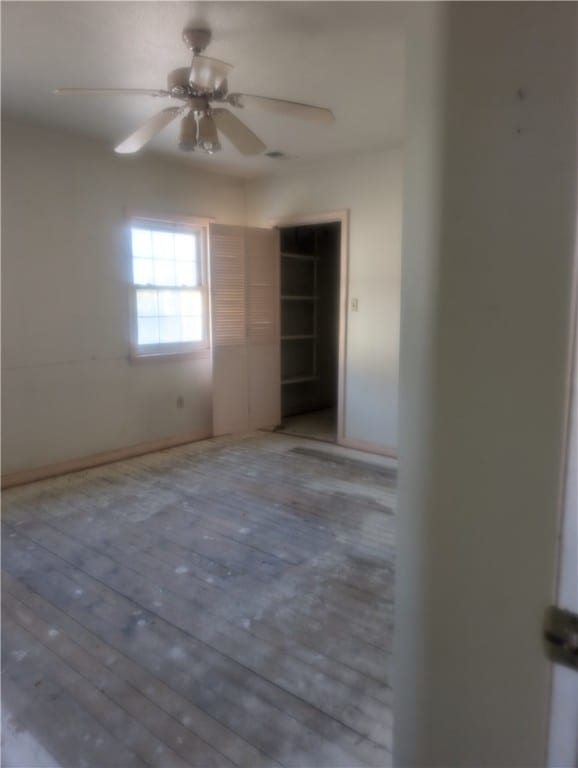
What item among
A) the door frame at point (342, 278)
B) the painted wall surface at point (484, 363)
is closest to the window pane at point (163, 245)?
the door frame at point (342, 278)

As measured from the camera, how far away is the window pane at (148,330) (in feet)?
15.8

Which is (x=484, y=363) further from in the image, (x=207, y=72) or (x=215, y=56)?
(x=215, y=56)

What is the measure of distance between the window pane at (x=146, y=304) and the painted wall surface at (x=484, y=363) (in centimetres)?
437

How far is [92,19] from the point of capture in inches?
93.6

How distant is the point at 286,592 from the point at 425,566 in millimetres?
2008

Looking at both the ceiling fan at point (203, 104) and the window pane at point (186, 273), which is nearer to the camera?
the ceiling fan at point (203, 104)

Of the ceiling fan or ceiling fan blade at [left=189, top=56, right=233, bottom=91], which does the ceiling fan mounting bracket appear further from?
ceiling fan blade at [left=189, top=56, right=233, bottom=91]

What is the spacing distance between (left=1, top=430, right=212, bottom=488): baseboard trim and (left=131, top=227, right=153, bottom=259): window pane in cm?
174

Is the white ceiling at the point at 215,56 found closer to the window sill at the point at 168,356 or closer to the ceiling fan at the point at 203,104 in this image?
the ceiling fan at the point at 203,104

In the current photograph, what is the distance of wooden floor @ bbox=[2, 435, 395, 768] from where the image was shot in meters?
1.72

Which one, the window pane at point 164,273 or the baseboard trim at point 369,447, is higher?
the window pane at point 164,273

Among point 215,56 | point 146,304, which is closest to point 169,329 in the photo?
point 146,304

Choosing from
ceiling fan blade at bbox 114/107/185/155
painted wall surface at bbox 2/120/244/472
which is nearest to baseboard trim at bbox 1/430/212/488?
painted wall surface at bbox 2/120/244/472

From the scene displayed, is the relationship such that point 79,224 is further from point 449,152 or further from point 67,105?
point 449,152
